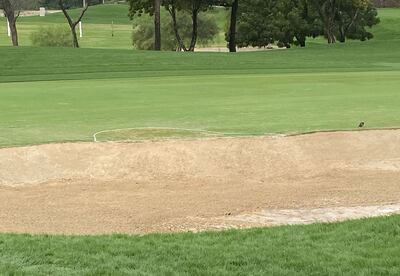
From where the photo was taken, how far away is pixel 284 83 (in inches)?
919

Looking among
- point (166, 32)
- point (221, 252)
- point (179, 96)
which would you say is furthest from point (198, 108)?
point (166, 32)

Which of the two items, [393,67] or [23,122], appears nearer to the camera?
[23,122]

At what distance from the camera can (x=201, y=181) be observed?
10461mm

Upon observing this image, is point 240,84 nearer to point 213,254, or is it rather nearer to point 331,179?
point 331,179

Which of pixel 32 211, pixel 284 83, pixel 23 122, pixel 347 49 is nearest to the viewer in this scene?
pixel 32 211

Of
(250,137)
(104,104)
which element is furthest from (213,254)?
(104,104)

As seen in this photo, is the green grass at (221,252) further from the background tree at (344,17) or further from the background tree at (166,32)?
the background tree at (166,32)

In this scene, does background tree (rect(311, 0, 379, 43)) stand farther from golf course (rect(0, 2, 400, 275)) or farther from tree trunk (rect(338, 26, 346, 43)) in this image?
golf course (rect(0, 2, 400, 275))

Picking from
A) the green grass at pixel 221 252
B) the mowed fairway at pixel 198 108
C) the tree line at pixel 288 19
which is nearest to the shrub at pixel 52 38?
the tree line at pixel 288 19

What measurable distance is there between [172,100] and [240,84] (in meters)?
6.11

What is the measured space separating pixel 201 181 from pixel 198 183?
4.7 inches

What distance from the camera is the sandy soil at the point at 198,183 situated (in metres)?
8.53

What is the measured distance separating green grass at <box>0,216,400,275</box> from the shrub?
66654mm

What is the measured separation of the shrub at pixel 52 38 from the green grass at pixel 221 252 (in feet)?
219
